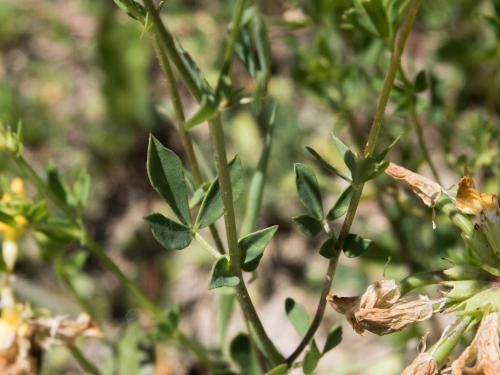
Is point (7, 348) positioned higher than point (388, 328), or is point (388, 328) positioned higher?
point (388, 328)

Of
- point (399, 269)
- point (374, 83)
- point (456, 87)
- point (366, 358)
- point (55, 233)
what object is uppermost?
point (374, 83)

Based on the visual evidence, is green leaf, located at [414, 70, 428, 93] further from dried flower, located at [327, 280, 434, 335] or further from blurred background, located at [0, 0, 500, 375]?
dried flower, located at [327, 280, 434, 335]

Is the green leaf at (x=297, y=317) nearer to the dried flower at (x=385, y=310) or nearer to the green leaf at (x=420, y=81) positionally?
the dried flower at (x=385, y=310)

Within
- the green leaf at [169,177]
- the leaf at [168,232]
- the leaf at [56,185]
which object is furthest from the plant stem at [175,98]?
the leaf at [56,185]

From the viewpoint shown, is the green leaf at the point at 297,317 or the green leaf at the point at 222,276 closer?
the green leaf at the point at 222,276

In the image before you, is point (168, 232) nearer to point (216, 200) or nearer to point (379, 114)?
point (216, 200)

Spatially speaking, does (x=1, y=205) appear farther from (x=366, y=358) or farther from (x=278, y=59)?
(x=278, y=59)

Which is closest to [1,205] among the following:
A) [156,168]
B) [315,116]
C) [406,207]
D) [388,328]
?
[156,168]
